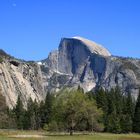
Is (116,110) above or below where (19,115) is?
above

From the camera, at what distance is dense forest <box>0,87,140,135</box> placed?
101875 mm

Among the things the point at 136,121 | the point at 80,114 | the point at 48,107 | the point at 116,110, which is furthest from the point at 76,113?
the point at 48,107

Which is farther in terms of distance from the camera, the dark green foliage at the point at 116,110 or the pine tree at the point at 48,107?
the pine tree at the point at 48,107

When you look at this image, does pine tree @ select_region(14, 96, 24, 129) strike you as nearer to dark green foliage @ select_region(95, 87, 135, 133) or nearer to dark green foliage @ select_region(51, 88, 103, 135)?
dark green foliage @ select_region(95, 87, 135, 133)

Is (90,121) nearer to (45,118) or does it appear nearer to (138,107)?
(138,107)

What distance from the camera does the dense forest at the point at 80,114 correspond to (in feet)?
334

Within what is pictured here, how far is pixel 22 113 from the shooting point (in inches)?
6216

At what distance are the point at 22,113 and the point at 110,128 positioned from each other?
43488 millimetres

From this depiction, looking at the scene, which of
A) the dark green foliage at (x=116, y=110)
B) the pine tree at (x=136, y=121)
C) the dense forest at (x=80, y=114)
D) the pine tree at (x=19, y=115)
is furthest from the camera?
the pine tree at (x=19, y=115)

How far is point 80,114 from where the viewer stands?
334 feet

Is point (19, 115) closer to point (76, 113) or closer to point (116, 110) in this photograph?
point (116, 110)

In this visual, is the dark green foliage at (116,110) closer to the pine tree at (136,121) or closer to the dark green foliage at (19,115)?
the pine tree at (136,121)

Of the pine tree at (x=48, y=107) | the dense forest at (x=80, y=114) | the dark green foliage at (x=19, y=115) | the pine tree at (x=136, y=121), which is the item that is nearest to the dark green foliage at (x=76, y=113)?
the dense forest at (x=80, y=114)

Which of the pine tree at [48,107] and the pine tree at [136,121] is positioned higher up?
the pine tree at [48,107]
